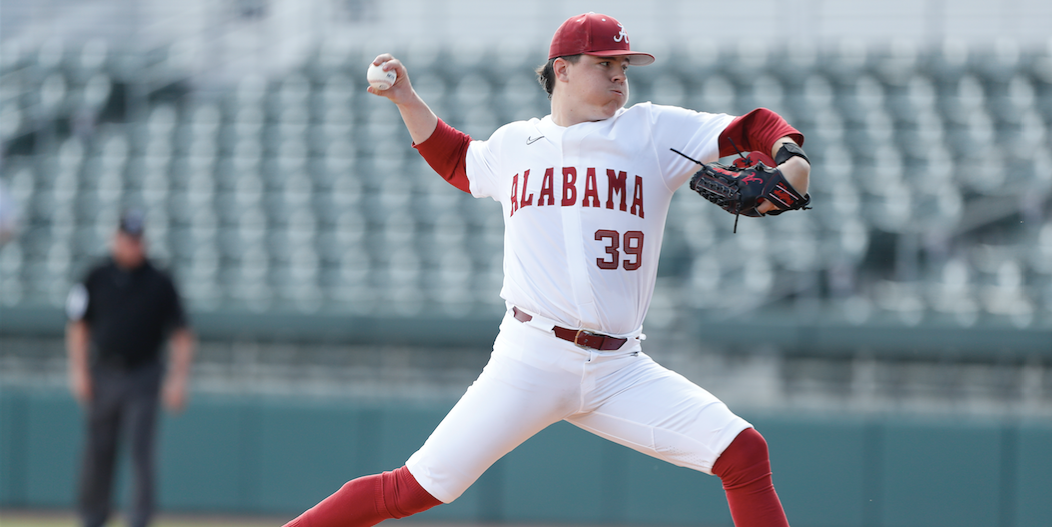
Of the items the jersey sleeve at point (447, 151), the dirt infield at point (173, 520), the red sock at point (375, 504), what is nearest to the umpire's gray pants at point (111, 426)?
the dirt infield at point (173, 520)

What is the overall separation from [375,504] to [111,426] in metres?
3.22

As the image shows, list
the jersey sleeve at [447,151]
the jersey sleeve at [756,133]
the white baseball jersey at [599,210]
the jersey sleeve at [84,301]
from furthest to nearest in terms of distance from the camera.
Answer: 1. the jersey sleeve at [84,301]
2. the jersey sleeve at [447,151]
3. the white baseball jersey at [599,210]
4. the jersey sleeve at [756,133]

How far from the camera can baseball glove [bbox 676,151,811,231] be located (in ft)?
7.94

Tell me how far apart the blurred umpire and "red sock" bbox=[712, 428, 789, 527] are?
3.67 meters

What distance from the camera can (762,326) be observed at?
6.51m

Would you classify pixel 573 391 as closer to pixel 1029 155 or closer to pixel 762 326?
pixel 762 326

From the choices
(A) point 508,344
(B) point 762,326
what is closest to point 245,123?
(B) point 762,326

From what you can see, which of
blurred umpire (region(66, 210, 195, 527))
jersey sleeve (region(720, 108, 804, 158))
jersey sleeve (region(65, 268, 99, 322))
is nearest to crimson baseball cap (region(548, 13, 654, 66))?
jersey sleeve (region(720, 108, 804, 158))

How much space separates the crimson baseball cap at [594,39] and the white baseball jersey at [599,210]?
0.18 meters

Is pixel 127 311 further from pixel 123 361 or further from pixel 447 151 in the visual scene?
pixel 447 151

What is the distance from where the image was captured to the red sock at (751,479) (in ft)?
8.48

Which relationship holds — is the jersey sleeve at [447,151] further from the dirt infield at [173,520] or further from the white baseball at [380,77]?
the dirt infield at [173,520]

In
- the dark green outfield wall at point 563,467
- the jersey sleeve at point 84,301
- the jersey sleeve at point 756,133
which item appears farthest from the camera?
the dark green outfield wall at point 563,467

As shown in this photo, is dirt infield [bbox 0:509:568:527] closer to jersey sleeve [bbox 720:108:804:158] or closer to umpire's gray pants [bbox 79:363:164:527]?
umpire's gray pants [bbox 79:363:164:527]
